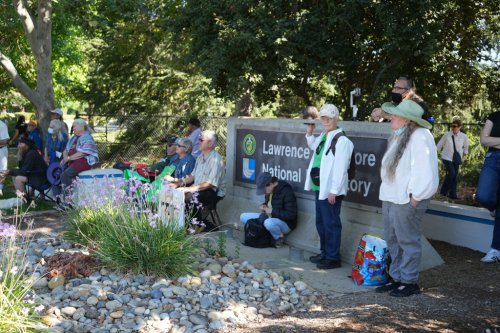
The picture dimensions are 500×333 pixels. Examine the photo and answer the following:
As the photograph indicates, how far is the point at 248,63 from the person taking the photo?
10703 mm

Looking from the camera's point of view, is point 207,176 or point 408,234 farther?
point 207,176

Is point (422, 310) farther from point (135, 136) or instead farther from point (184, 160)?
point (135, 136)

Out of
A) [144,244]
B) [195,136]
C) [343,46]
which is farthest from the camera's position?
[343,46]

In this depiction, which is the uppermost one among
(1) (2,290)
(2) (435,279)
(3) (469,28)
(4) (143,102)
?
(3) (469,28)

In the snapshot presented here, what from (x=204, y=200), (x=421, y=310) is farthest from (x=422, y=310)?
(x=204, y=200)

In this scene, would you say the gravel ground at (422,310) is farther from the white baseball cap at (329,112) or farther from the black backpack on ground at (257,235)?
the black backpack on ground at (257,235)

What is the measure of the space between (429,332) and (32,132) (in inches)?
450

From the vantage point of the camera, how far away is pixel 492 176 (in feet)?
22.7

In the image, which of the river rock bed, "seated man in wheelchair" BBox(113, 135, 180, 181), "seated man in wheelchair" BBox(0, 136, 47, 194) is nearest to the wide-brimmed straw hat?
the river rock bed

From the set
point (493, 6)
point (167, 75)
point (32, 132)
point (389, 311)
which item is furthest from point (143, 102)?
point (389, 311)

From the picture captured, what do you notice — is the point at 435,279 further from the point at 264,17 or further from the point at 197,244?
the point at 264,17

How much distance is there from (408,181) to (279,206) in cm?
250

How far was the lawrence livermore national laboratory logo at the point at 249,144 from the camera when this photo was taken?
30.3 ft

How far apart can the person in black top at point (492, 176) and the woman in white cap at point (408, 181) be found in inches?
55.8
